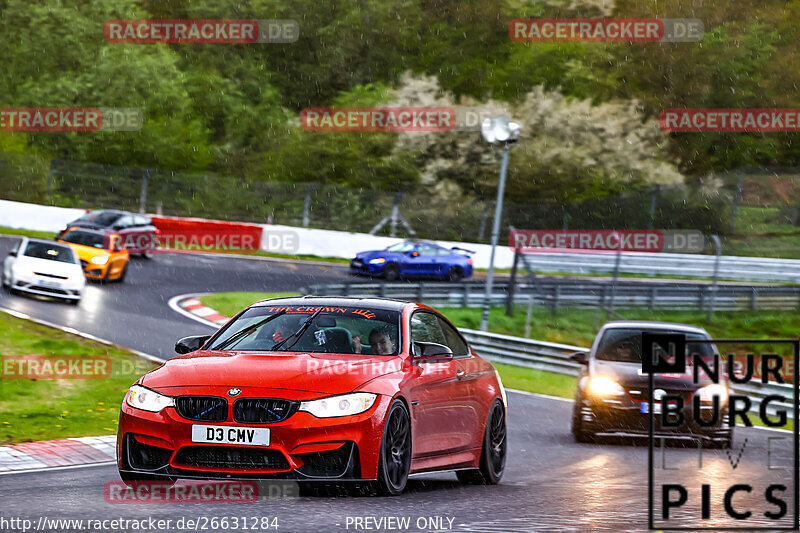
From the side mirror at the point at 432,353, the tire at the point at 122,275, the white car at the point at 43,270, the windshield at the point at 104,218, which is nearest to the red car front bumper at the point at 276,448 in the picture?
the side mirror at the point at 432,353

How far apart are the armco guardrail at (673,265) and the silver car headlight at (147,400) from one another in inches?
1047

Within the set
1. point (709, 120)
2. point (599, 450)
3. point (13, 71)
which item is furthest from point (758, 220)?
point (13, 71)

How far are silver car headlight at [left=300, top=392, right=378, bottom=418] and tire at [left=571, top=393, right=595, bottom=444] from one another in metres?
6.88

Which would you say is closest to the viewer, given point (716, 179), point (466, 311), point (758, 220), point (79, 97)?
point (466, 311)

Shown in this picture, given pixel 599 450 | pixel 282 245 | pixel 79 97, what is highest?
pixel 79 97

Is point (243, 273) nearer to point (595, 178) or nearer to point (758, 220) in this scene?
point (758, 220)

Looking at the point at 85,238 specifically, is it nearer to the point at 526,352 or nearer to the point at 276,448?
the point at 526,352

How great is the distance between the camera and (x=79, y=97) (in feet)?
179

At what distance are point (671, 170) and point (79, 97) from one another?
26.0 meters

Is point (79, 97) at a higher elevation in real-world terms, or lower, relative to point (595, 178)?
higher

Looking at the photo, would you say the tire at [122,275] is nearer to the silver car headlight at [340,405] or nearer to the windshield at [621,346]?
the windshield at [621,346]

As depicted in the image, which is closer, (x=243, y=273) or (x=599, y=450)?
(x=599, y=450)

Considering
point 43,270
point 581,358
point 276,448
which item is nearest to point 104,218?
point 43,270

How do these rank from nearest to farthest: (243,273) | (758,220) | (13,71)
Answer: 1. (243,273)
2. (758,220)
3. (13,71)
